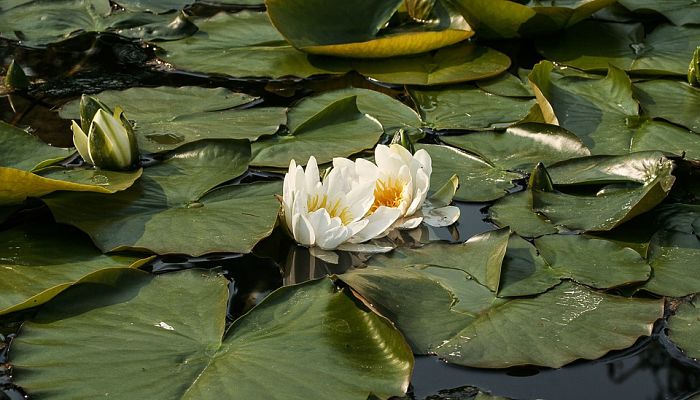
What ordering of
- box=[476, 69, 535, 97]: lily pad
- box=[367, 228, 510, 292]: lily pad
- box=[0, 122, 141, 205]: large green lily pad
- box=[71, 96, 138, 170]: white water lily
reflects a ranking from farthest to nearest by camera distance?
box=[476, 69, 535, 97]: lily pad, box=[71, 96, 138, 170]: white water lily, box=[0, 122, 141, 205]: large green lily pad, box=[367, 228, 510, 292]: lily pad

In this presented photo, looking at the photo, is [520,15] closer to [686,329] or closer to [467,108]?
[467,108]

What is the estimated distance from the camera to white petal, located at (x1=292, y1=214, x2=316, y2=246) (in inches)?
97.7

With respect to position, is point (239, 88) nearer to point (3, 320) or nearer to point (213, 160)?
point (213, 160)

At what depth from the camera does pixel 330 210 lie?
2.54m

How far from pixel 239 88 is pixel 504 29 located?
125cm

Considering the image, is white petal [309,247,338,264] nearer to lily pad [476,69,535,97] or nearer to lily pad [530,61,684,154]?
lily pad [530,61,684,154]

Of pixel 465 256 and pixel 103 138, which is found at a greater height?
pixel 103 138

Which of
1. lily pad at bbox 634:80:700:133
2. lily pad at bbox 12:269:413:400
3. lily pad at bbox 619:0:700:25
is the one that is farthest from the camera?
lily pad at bbox 619:0:700:25

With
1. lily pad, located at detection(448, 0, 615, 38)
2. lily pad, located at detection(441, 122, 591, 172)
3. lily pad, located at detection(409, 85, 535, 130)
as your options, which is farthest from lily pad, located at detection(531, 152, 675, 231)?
lily pad, located at detection(448, 0, 615, 38)

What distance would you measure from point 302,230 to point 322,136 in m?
0.76

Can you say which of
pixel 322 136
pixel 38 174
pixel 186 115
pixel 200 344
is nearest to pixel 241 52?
pixel 186 115

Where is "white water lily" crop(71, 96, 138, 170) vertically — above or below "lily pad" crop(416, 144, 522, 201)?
above

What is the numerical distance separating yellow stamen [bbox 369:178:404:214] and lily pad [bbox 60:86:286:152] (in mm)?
671

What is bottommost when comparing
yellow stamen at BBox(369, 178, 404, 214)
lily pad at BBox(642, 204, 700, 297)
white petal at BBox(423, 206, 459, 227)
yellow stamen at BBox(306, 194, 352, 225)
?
lily pad at BBox(642, 204, 700, 297)
